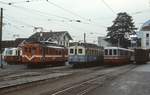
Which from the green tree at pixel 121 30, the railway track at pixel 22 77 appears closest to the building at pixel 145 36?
the green tree at pixel 121 30

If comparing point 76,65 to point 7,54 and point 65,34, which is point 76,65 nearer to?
point 7,54

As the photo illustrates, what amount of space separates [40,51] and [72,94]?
85.6ft

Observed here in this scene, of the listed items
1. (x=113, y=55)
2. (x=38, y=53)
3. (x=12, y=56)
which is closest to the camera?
(x=38, y=53)

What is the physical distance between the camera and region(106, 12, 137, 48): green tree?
106m

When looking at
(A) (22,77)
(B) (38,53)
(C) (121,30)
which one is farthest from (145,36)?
(A) (22,77)

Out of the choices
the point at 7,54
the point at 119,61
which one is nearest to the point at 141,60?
the point at 119,61

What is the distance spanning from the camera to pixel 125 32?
108062mm

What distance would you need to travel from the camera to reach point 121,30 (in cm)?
10812

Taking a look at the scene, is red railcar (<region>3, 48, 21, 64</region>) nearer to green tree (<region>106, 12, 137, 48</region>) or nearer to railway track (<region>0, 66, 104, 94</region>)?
railway track (<region>0, 66, 104, 94</region>)

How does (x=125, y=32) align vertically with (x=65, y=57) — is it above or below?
above

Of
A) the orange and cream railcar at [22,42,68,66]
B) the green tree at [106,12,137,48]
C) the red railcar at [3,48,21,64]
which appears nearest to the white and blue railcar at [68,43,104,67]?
the orange and cream railcar at [22,42,68,66]

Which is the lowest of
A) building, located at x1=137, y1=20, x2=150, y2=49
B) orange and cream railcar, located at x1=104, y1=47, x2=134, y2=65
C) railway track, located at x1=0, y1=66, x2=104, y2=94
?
railway track, located at x1=0, y1=66, x2=104, y2=94

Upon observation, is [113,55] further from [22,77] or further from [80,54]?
[22,77]

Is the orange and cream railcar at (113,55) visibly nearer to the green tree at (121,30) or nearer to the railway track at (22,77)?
the railway track at (22,77)
